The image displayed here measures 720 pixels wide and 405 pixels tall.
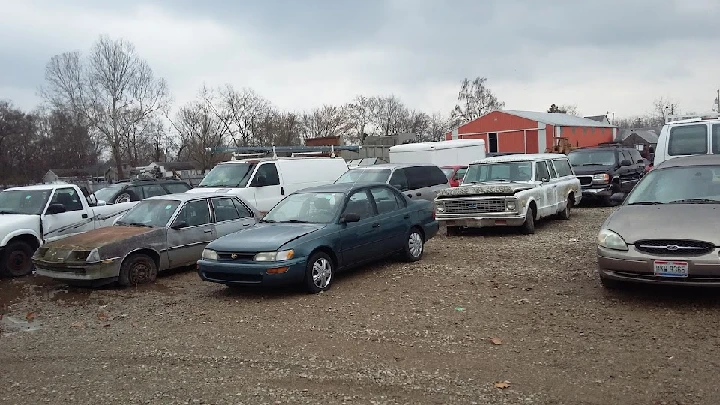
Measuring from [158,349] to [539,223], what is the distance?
34.0ft

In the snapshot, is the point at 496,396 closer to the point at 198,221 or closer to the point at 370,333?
the point at 370,333

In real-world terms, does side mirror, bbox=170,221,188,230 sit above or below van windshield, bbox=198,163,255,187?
below

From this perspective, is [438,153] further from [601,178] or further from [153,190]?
[153,190]

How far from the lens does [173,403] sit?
4.50 meters

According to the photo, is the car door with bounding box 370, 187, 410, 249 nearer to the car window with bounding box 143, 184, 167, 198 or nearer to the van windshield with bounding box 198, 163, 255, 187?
the van windshield with bounding box 198, 163, 255, 187

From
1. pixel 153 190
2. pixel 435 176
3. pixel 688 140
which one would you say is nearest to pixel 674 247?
pixel 688 140

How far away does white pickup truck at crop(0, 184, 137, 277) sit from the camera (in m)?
10.7

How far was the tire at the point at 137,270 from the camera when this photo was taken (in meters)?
9.01

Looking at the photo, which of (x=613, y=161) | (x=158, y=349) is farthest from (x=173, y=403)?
(x=613, y=161)

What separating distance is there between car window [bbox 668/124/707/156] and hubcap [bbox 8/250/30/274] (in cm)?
1270

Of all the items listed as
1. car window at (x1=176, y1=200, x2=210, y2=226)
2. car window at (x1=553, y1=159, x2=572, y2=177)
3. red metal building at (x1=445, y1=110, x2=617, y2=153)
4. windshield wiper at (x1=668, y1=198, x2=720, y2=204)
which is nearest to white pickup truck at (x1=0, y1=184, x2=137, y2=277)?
car window at (x1=176, y1=200, x2=210, y2=226)

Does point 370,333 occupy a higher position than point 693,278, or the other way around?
point 693,278

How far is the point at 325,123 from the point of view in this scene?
70.6 metres

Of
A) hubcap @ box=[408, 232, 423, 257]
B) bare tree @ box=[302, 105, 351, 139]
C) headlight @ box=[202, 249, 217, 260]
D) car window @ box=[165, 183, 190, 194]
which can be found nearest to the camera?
headlight @ box=[202, 249, 217, 260]
